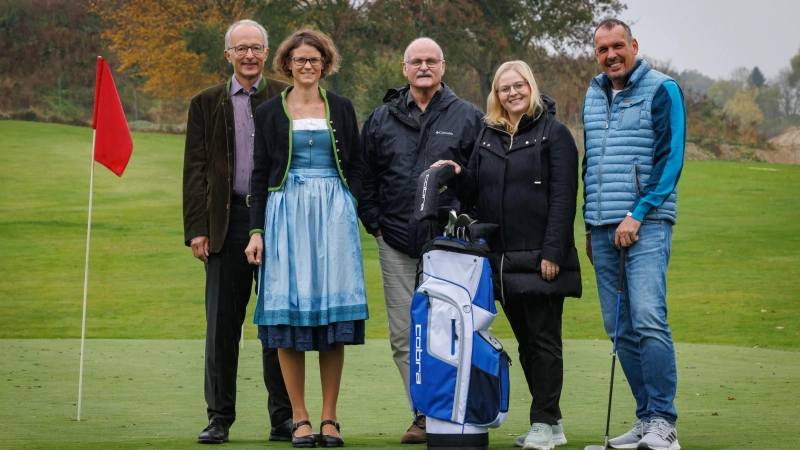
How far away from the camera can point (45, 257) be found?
16422mm

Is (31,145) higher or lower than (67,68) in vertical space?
lower

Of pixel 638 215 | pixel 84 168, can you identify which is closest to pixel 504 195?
pixel 638 215

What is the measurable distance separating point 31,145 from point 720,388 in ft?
69.1

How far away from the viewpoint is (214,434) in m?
4.28

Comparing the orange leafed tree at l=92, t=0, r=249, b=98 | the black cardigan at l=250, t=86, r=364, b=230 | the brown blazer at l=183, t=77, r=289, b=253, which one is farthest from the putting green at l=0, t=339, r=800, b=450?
the orange leafed tree at l=92, t=0, r=249, b=98

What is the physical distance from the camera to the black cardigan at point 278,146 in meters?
4.27

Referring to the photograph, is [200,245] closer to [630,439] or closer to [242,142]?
[242,142]

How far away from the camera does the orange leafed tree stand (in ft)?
81.0

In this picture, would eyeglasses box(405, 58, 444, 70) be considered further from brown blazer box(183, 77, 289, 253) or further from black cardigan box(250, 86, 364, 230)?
brown blazer box(183, 77, 289, 253)

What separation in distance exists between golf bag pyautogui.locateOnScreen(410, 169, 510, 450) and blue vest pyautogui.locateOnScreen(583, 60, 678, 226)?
1.99 ft

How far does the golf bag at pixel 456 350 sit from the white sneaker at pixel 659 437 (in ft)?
1.77

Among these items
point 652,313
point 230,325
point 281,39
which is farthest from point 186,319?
point 281,39

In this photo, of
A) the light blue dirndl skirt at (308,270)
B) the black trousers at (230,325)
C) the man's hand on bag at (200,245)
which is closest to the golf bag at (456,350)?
the light blue dirndl skirt at (308,270)

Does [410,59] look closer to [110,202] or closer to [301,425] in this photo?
[301,425]
